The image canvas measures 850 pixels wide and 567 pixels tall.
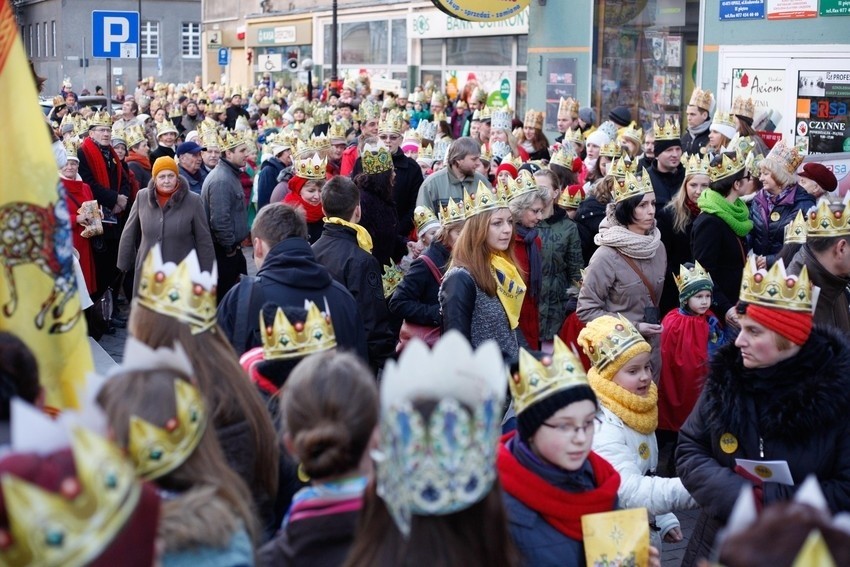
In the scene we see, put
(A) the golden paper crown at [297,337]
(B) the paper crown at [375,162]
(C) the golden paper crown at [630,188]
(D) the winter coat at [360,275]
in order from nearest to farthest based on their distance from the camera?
(A) the golden paper crown at [297,337], (D) the winter coat at [360,275], (C) the golden paper crown at [630,188], (B) the paper crown at [375,162]

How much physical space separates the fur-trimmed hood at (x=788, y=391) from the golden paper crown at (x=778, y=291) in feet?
0.41

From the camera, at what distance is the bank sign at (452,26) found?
26.8m

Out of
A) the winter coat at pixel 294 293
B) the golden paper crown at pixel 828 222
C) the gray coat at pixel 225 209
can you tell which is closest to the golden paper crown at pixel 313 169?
the gray coat at pixel 225 209

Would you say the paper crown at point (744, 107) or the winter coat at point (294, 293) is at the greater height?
the paper crown at point (744, 107)

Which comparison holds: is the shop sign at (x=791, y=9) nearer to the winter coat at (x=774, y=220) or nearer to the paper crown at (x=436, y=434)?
the winter coat at (x=774, y=220)

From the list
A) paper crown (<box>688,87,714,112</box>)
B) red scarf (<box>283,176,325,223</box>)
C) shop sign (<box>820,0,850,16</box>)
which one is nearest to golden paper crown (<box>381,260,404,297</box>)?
red scarf (<box>283,176,325,223</box>)

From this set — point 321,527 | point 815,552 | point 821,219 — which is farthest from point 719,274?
point 815,552

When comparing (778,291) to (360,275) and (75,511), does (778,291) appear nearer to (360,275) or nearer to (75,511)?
(75,511)

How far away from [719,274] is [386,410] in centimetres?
560

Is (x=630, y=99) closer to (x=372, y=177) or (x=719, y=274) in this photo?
(x=372, y=177)

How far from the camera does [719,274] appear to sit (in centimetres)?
782

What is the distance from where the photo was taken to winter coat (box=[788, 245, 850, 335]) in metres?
5.96

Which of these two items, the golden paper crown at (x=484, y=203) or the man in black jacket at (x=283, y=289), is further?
the golden paper crown at (x=484, y=203)

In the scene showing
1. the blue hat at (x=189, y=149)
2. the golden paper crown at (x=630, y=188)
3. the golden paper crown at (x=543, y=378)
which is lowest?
the golden paper crown at (x=543, y=378)
